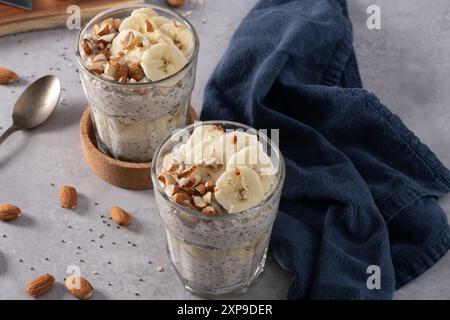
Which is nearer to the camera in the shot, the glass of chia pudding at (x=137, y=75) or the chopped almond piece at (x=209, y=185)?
the chopped almond piece at (x=209, y=185)

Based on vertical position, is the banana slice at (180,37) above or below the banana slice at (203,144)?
above

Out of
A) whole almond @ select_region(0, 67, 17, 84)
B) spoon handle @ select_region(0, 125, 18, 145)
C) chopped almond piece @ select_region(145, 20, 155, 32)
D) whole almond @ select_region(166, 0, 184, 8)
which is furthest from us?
whole almond @ select_region(166, 0, 184, 8)

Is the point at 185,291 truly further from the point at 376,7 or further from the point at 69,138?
the point at 376,7

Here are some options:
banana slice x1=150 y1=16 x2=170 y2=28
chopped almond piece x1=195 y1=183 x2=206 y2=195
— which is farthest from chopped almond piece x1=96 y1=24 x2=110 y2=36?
chopped almond piece x1=195 y1=183 x2=206 y2=195

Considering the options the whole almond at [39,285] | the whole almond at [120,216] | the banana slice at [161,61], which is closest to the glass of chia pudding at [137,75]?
the banana slice at [161,61]

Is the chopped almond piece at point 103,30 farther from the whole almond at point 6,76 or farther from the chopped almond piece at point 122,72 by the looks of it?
the whole almond at point 6,76

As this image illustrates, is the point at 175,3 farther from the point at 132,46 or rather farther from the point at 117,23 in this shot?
the point at 132,46

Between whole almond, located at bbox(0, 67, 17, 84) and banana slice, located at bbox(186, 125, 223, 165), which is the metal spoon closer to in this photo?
whole almond, located at bbox(0, 67, 17, 84)
